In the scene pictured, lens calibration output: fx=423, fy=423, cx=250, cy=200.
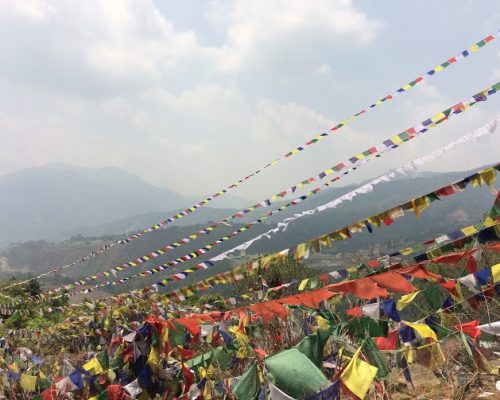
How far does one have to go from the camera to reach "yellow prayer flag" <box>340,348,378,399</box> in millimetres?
3143

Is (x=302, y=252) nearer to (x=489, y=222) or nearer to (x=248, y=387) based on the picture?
(x=489, y=222)

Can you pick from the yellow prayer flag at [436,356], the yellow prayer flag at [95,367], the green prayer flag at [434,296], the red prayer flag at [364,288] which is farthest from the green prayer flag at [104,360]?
the green prayer flag at [434,296]

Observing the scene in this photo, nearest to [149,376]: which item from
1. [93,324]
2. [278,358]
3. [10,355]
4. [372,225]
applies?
[278,358]

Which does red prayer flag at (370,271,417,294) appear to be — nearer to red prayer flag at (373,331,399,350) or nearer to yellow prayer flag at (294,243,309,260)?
red prayer flag at (373,331,399,350)

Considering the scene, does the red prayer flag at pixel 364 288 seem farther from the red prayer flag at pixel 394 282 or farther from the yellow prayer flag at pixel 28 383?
the yellow prayer flag at pixel 28 383

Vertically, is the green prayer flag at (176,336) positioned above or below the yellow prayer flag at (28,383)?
above

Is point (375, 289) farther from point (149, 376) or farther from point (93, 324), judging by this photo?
point (93, 324)

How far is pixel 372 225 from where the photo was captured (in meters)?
6.05

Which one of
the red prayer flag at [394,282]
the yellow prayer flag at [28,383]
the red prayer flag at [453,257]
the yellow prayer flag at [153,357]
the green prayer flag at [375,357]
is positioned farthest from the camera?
the yellow prayer flag at [28,383]

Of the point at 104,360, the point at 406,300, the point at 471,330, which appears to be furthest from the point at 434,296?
the point at 104,360

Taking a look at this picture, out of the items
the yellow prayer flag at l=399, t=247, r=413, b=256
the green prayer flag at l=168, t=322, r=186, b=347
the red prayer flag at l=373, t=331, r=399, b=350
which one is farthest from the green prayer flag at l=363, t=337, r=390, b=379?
the green prayer flag at l=168, t=322, r=186, b=347

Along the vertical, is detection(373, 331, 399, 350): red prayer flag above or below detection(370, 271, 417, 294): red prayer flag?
below

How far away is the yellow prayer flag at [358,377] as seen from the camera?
10.3 ft

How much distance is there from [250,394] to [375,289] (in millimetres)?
1813
